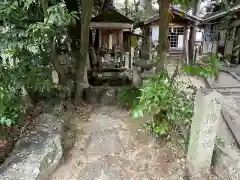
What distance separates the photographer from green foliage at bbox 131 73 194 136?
3.27 metres

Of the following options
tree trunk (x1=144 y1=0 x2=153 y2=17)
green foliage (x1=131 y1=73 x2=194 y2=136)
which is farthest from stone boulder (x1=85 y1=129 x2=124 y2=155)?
tree trunk (x1=144 y1=0 x2=153 y2=17)

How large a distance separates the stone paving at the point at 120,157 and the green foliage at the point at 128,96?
1195 millimetres

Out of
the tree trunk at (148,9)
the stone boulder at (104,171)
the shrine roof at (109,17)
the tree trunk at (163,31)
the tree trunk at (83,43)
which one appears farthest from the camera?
the tree trunk at (148,9)

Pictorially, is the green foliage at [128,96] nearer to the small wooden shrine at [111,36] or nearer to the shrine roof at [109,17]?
the small wooden shrine at [111,36]

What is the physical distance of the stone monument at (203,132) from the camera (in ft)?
9.36

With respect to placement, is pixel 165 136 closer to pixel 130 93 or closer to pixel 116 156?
pixel 116 156

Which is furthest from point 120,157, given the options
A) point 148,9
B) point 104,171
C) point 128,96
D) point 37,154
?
point 148,9

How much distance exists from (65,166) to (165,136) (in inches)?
67.8

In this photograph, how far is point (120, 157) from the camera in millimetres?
3920

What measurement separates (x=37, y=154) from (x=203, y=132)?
2.26 meters

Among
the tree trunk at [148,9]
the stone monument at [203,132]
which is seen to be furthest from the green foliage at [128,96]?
the tree trunk at [148,9]

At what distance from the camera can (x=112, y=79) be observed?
28.8 feet

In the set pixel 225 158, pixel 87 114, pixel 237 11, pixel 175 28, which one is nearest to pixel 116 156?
pixel 225 158

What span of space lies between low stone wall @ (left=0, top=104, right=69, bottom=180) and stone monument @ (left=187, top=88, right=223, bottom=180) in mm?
1989
